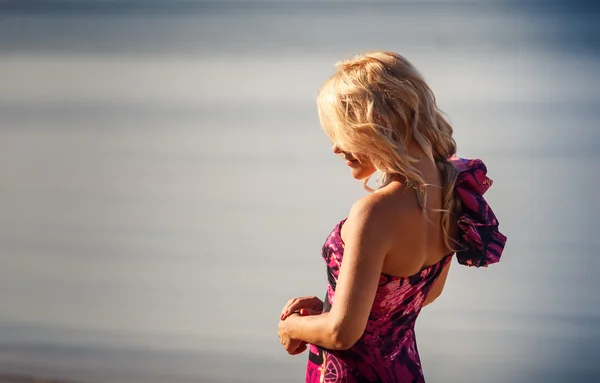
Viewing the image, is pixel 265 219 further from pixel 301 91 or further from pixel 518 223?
pixel 518 223

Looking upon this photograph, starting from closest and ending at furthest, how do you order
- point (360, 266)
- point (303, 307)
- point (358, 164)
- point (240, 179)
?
point (360, 266) → point (358, 164) → point (303, 307) → point (240, 179)

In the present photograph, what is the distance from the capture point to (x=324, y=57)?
2982 mm

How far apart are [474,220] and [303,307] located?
34 centimetres

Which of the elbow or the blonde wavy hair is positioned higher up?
the blonde wavy hair

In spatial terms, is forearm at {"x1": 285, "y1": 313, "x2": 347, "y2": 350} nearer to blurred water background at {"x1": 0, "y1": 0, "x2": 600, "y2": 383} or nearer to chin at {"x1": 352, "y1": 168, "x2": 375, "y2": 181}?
chin at {"x1": 352, "y1": 168, "x2": 375, "y2": 181}

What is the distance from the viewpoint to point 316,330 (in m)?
1.15

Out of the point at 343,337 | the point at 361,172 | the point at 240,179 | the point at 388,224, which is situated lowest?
the point at 343,337

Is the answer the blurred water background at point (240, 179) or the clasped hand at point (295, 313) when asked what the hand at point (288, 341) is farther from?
the blurred water background at point (240, 179)

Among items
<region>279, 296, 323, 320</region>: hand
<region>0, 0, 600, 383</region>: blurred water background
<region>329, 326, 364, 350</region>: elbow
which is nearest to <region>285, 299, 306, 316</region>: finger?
<region>279, 296, 323, 320</region>: hand

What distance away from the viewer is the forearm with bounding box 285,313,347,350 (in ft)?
3.63

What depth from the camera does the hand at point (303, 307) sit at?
127 centimetres

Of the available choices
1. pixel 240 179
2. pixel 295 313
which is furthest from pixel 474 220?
pixel 240 179

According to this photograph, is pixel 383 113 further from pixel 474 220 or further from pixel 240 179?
pixel 240 179

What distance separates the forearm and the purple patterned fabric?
2.2 inches
